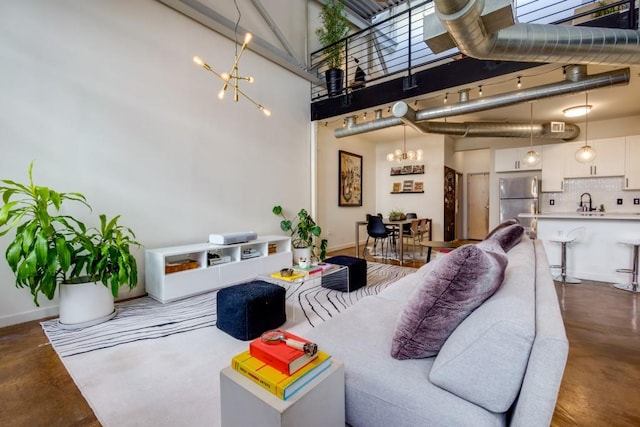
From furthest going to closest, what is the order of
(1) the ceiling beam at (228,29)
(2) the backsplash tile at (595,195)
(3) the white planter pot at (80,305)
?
(2) the backsplash tile at (595,195), (1) the ceiling beam at (228,29), (3) the white planter pot at (80,305)

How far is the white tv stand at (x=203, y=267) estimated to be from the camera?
3170mm

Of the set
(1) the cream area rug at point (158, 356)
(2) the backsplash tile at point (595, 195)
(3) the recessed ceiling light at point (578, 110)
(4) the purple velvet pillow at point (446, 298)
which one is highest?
(3) the recessed ceiling light at point (578, 110)

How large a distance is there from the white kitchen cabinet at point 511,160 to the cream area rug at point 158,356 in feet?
18.0

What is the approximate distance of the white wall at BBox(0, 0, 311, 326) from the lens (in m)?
2.72

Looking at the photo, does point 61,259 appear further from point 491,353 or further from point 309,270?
point 491,353

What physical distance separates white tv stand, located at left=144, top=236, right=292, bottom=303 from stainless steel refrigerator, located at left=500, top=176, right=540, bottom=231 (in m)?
5.35

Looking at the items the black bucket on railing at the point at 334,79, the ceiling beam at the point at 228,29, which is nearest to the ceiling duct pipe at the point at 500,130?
the black bucket on railing at the point at 334,79

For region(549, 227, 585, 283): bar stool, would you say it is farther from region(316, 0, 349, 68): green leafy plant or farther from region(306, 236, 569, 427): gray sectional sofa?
region(316, 0, 349, 68): green leafy plant

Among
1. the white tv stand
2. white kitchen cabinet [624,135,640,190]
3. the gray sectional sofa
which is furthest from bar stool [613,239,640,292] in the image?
the white tv stand

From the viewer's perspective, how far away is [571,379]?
183cm

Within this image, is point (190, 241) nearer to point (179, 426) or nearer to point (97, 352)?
point (97, 352)

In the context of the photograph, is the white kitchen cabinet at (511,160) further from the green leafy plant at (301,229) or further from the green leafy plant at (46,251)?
the green leafy plant at (46,251)

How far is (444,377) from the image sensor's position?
3.38 ft

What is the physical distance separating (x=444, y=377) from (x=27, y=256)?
10.1 ft
